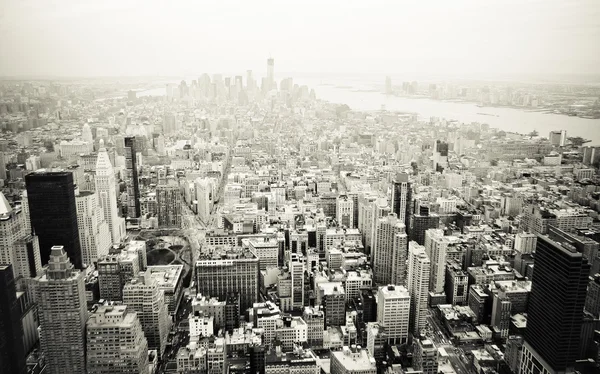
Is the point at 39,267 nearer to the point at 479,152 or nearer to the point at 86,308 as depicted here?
the point at 86,308

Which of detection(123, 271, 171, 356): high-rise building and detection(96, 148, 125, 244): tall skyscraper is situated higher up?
detection(96, 148, 125, 244): tall skyscraper

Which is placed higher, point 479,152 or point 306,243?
point 479,152

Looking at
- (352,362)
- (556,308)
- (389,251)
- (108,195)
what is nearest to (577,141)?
(556,308)

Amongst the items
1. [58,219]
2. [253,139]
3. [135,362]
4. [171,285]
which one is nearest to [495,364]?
[135,362]

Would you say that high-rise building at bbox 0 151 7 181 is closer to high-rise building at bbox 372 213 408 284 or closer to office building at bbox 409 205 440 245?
high-rise building at bbox 372 213 408 284

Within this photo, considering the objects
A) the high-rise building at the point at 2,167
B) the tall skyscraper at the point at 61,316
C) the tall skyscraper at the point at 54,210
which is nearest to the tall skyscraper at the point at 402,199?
the tall skyscraper at the point at 54,210

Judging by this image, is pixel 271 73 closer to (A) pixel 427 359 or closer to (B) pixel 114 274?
(B) pixel 114 274

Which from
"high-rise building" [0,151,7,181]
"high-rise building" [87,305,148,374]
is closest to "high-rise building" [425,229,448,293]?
"high-rise building" [87,305,148,374]
